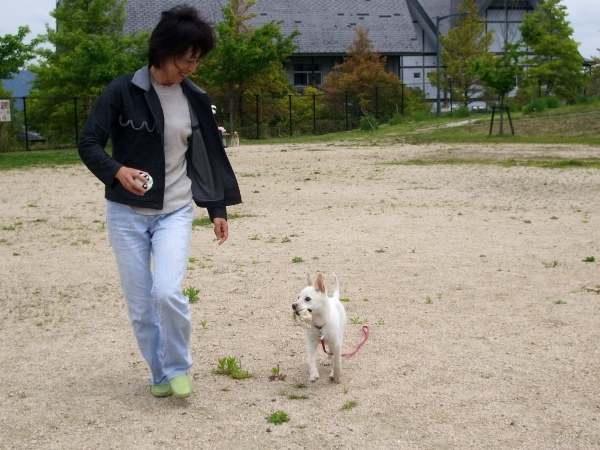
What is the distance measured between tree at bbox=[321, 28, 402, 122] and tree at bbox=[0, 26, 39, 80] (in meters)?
21.3

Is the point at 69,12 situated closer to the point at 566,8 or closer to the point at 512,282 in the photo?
the point at 566,8

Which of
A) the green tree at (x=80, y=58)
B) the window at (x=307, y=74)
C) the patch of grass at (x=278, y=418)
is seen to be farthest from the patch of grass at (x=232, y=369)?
the window at (x=307, y=74)

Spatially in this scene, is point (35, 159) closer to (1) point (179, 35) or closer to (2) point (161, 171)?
(2) point (161, 171)

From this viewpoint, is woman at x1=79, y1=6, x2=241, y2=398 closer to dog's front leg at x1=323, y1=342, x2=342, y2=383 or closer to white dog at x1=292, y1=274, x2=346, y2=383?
white dog at x1=292, y1=274, x2=346, y2=383

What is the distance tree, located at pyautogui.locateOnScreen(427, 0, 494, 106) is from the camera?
5350 centimetres

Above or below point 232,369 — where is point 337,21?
above

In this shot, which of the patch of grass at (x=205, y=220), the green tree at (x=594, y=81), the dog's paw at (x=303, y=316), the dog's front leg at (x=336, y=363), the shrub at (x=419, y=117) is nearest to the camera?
the dog's paw at (x=303, y=316)

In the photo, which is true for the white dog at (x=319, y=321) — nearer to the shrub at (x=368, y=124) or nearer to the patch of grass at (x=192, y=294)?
the patch of grass at (x=192, y=294)

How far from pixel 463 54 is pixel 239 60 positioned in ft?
66.1

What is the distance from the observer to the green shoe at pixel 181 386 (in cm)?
462

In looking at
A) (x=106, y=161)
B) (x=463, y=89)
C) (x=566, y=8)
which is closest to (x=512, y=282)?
(x=106, y=161)

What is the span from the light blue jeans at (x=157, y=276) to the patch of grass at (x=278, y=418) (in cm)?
54

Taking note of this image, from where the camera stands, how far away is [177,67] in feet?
14.5

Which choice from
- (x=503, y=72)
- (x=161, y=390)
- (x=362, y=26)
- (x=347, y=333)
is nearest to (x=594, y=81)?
(x=362, y=26)
